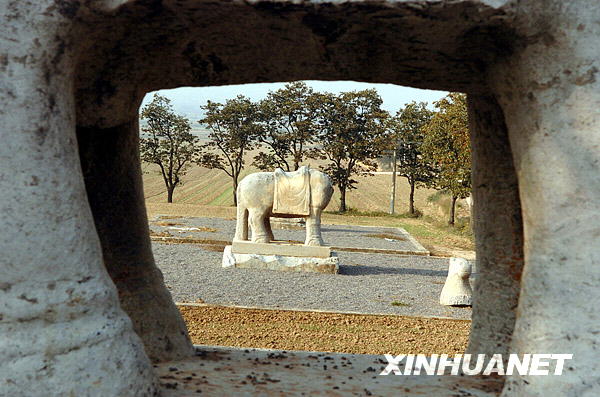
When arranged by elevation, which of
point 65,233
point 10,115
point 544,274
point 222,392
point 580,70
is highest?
point 580,70

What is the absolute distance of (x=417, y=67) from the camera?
8.44ft

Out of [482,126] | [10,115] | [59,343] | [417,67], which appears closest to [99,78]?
[10,115]

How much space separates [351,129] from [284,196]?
716 inches

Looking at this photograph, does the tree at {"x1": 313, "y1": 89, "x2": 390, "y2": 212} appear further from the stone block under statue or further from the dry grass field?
the stone block under statue

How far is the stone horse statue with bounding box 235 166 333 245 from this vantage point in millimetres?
11805

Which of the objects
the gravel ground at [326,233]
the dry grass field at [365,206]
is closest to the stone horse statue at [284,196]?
the gravel ground at [326,233]

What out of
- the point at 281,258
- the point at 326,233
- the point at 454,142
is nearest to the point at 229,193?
the point at 326,233

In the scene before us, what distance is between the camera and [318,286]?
9875 millimetres

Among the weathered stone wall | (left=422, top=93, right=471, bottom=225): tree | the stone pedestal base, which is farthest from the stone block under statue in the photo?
the weathered stone wall

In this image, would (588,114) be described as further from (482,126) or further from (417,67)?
(482,126)

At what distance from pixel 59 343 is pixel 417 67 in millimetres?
1818

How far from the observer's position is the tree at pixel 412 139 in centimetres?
2945

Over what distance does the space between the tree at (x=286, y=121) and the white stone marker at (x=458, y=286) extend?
69.4 ft

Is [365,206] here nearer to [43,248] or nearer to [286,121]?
[286,121]
